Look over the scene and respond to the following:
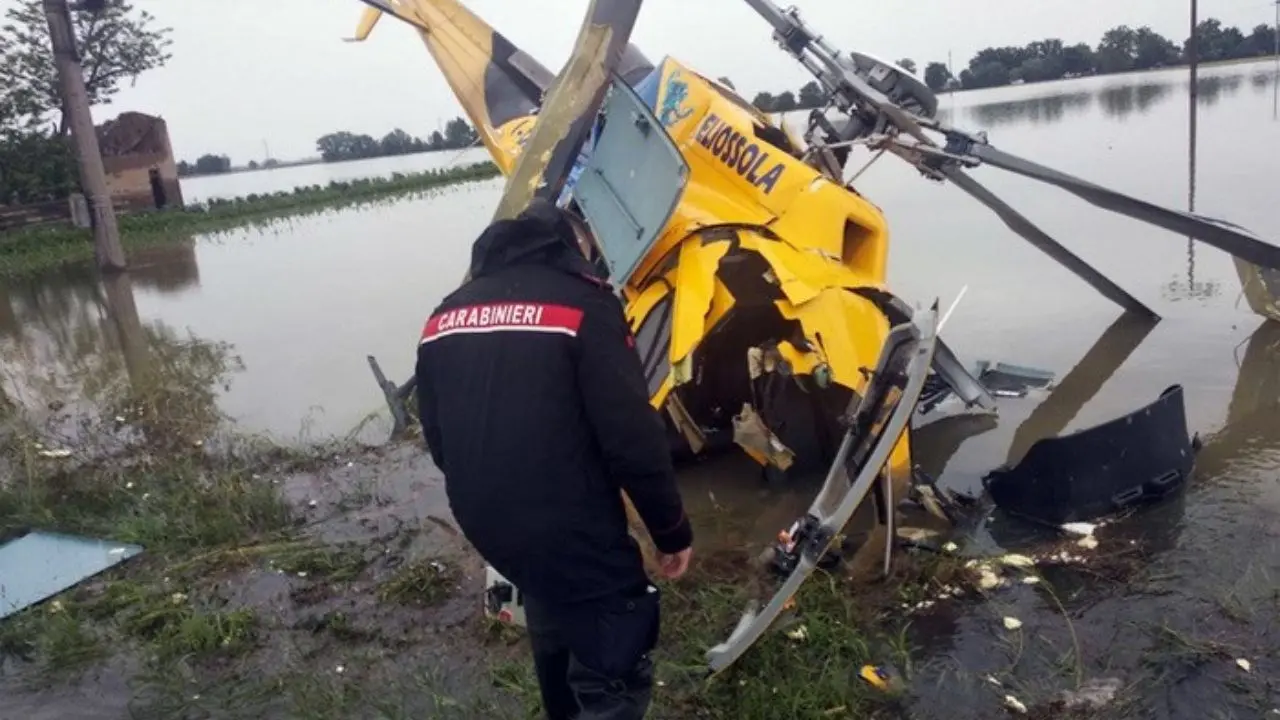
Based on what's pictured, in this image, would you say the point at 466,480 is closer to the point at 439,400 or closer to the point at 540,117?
the point at 439,400

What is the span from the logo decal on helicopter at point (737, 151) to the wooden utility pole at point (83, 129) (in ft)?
49.7

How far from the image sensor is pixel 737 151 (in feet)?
→ 19.4

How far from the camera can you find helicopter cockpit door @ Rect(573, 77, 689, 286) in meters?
4.67

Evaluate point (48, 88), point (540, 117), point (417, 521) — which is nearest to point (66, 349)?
point (417, 521)

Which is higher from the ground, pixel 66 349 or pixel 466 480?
pixel 466 480

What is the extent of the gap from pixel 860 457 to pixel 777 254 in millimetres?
1382

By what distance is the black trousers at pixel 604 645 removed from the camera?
259cm

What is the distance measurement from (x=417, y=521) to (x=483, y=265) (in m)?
3.49

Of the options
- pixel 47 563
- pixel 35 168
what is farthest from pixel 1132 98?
pixel 47 563


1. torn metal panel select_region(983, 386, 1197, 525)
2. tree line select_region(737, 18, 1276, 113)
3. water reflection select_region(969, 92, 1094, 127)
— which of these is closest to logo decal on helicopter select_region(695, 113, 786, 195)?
torn metal panel select_region(983, 386, 1197, 525)

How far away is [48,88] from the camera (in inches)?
1243

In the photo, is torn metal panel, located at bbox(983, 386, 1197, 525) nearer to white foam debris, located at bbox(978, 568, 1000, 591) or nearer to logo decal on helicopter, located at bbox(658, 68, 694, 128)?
white foam debris, located at bbox(978, 568, 1000, 591)

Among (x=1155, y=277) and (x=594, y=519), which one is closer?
(x=594, y=519)

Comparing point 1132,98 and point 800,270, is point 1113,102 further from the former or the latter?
point 800,270
